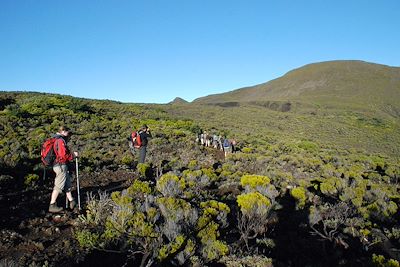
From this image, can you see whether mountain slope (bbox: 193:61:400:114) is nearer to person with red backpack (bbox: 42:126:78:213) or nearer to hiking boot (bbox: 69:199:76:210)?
hiking boot (bbox: 69:199:76:210)

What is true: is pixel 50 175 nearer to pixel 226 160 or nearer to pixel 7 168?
pixel 7 168

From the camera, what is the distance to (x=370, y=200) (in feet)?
40.9

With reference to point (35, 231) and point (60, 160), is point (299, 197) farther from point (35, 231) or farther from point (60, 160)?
point (35, 231)

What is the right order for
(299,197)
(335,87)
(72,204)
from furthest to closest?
(335,87) → (299,197) → (72,204)

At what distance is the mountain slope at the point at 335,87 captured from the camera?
8231cm

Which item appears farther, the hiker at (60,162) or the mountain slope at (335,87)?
the mountain slope at (335,87)

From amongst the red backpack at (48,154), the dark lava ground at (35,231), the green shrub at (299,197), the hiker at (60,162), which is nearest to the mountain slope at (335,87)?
the green shrub at (299,197)

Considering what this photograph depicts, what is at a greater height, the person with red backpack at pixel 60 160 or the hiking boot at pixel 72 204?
the person with red backpack at pixel 60 160

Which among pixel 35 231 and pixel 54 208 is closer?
pixel 35 231

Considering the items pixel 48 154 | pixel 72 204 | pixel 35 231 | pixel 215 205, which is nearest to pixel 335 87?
pixel 215 205

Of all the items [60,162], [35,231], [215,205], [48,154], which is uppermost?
[48,154]

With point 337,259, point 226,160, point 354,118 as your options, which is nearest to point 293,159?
point 226,160

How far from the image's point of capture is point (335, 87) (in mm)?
96875

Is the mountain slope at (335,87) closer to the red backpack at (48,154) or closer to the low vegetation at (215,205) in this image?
the low vegetation at (215,205)
